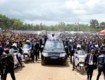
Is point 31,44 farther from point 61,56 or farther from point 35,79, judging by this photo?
point 35,79

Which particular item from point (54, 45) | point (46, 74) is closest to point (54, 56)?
point (54, 45)

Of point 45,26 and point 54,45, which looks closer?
point 54,45

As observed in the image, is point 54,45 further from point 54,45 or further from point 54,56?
point 54,56

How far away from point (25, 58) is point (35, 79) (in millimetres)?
9454

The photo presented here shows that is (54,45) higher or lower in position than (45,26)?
higher

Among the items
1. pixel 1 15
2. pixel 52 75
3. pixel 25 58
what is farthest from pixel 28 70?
pixel 1 15

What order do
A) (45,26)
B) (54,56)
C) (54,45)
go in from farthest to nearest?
(45,26) → (54,45) → (54,56)

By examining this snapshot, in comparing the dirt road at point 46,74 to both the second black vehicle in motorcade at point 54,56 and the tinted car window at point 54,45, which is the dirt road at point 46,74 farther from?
the tinted car window at point 54,45

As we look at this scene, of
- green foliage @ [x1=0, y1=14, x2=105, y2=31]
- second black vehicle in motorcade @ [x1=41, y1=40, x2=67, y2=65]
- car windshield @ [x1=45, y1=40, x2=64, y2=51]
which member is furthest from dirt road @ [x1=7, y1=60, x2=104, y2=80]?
green foliage @ [x1=0, y1=14, x2=105, y2=31]

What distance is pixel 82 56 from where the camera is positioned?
25.0m

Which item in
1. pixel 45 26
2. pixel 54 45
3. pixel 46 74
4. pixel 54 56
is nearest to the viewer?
pixel 46 74

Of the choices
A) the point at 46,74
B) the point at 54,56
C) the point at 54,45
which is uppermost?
the point at 54,45

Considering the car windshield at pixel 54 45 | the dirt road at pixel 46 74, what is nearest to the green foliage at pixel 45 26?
the car windshield at pixel 54 45

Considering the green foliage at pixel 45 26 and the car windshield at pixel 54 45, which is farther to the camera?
the green foliage at pixel 45 26
